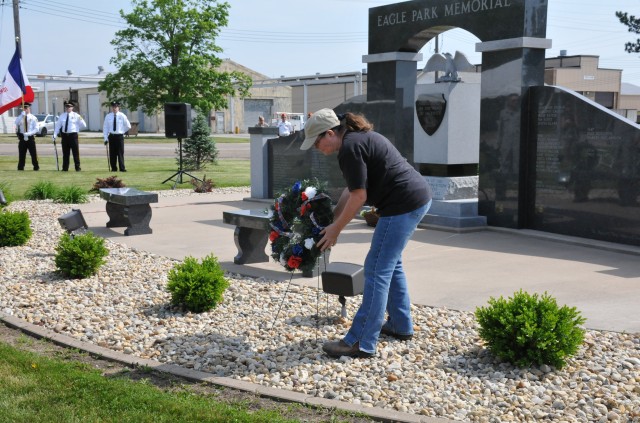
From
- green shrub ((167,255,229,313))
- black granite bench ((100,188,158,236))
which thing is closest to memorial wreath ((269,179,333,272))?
green shrub ((167,255,229,313))

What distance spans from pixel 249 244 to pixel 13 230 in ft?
11.0

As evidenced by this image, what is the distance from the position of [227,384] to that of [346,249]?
5.03 m

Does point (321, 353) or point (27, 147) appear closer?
point (321, 353)

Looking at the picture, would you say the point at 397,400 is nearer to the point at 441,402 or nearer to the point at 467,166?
the point at 441,402

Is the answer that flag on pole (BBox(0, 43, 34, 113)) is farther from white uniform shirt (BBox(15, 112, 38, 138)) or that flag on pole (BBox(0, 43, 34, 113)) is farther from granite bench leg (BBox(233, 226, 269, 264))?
granite bench leg (BBox(233, 226, 269, 264))

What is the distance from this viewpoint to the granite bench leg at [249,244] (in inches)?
344

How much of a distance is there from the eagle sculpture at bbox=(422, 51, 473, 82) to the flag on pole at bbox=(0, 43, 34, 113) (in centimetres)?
950

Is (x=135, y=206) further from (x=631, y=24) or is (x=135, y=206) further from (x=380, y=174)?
(x=631, y=24)

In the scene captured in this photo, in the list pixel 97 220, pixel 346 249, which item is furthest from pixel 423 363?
pixel 97 220

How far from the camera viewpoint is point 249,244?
8.80m

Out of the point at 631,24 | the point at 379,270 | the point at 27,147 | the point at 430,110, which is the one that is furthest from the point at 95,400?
the point at 631,24

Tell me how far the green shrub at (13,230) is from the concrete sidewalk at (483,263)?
1249 millimetres

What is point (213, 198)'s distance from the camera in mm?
16125

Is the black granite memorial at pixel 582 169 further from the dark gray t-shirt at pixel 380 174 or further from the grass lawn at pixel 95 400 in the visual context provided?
the grass lawn at pixel 95 400
